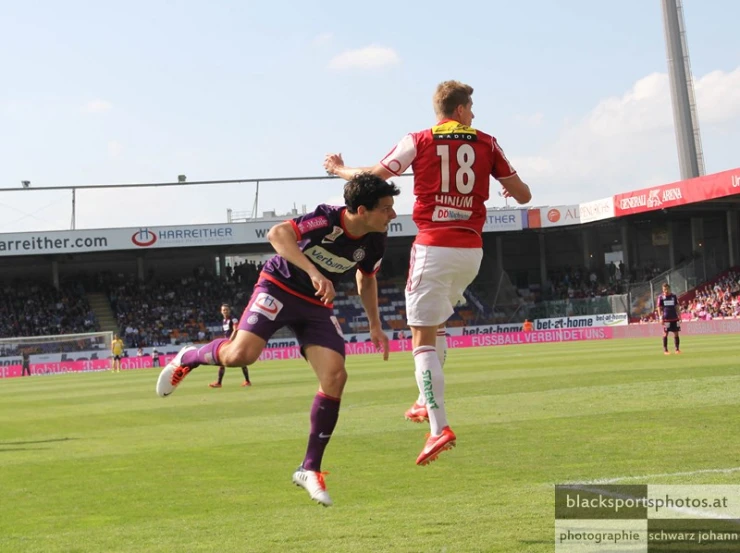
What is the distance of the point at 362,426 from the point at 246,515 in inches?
231

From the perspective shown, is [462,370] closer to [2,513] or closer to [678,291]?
[2,513]

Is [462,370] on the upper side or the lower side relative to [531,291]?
lower

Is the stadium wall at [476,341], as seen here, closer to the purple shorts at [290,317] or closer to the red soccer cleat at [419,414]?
the red soccer cleat at [419,414]

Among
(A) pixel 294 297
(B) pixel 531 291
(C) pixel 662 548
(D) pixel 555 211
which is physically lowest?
(C) pixel 662 548

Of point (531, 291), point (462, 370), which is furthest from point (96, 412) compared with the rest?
point (531, 291)

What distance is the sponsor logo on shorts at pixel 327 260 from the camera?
722cm

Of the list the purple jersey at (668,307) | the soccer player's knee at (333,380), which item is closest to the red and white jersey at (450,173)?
the soccer player's knee at (333,380)

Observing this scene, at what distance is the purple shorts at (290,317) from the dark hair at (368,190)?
2.76ft

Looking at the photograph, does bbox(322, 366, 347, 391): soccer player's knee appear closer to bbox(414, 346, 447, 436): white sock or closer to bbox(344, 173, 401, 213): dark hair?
bbox(414, 346, 447, 436): white sock

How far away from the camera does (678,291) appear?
53.3 metres

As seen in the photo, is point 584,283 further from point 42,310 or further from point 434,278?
point 434,278

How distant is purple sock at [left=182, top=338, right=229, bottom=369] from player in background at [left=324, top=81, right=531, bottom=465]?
155cm

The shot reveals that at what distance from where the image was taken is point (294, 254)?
22.4 ft

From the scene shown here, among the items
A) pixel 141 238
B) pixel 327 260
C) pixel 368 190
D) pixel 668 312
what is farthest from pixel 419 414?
pixel 141 238
